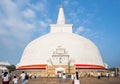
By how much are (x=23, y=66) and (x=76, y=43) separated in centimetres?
1095

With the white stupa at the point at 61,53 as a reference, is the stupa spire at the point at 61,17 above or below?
above

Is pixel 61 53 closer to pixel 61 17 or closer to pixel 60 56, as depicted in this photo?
pixel 60 56

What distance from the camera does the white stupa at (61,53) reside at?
3575cm

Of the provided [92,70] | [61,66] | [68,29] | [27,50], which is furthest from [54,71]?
[68,29]

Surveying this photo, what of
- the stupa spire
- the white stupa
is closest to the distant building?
the white stupa

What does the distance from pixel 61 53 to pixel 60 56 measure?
0.55 m

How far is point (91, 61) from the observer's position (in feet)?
127

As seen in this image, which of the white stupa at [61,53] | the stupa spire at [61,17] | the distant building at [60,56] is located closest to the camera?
the distant building at [60,56]

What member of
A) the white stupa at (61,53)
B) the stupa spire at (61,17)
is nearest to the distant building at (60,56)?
the white stupa at (61,53)

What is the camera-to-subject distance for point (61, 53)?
117 feet

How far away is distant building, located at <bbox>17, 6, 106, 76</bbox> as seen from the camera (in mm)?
35156

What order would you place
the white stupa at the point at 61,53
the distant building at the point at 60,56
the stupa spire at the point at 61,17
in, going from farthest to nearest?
the stupa spire at the point at 61,17, the white stupa at the point at 61,53, the distant building at the point at 60,56

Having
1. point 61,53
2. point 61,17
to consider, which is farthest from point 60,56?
point 61,17

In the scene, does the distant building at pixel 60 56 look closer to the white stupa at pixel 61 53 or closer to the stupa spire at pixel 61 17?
the white stupa at pixel 61 53
